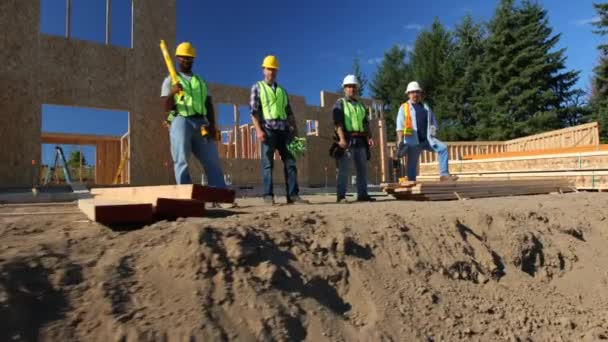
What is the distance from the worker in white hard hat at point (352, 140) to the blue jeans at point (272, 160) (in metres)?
0.77

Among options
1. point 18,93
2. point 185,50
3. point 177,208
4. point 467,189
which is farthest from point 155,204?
point 18,93

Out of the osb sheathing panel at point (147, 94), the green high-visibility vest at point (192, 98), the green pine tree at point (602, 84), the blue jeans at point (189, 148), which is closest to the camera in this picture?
the blue jeans at point (189, 148)

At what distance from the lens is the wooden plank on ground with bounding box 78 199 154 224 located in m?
2.45

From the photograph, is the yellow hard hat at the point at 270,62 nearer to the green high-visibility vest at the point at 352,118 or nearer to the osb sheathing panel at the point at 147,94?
the green high-visibility vest at the point at 352,118

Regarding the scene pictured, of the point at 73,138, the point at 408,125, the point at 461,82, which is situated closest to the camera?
the point at 408,125

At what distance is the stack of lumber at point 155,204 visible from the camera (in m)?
2.49

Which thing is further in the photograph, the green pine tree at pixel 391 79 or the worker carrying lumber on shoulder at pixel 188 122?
the green pine tree at pixel 391 79

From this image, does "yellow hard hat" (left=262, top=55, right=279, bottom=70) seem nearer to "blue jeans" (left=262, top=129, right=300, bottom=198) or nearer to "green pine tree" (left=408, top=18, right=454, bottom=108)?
"blue jeans" (left=262, top=129, right=300, bottom=198)

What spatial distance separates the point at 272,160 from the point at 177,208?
2.01m

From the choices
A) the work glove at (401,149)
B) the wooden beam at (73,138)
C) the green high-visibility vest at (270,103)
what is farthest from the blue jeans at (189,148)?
the wooden beam at (73,138)

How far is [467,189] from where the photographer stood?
17.8 ft

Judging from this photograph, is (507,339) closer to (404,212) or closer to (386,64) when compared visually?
(404,212)

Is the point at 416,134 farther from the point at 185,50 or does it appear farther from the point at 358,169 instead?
the point at 185,50

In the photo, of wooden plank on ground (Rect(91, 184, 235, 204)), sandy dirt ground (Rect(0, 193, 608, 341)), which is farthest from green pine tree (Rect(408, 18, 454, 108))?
wooden plank on ground (Rect(91, 184, 235, 204))
